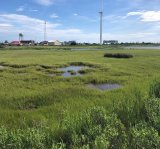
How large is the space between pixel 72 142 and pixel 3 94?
830 centimetres

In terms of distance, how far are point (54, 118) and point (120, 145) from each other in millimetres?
3782

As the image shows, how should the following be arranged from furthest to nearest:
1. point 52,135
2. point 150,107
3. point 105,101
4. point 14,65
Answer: point 14,65, point 105,101, point 150,107, point 52,135

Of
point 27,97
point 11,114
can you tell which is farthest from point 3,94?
point 11,114

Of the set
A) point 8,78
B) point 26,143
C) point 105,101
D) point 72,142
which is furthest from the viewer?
point 8,78

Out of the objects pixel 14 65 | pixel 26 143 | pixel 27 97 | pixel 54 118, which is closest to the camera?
pixel 26 143

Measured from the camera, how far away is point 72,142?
26.8ft

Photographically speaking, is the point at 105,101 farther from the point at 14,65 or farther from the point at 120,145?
the point at 14,65

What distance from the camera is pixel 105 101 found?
13617 millimetres

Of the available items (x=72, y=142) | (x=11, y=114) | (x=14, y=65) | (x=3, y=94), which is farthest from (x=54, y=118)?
(x=14, y=65)

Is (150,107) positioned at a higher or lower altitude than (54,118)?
higher

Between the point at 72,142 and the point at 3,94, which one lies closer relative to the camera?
the point at 72,142

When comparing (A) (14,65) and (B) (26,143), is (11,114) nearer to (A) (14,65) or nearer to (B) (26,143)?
(B) (26,143)

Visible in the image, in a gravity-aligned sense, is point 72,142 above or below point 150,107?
below

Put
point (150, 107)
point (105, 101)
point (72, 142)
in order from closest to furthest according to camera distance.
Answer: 1. point (72, 142)
2. point (150, 107)
3. point (105, 101)
